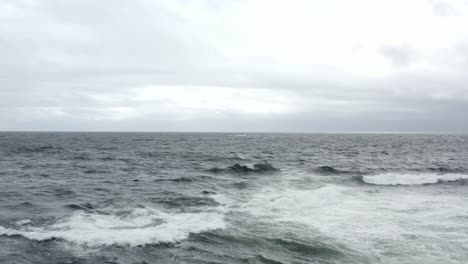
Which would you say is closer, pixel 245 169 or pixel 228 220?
pixel 228 220

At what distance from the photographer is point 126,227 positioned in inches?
542

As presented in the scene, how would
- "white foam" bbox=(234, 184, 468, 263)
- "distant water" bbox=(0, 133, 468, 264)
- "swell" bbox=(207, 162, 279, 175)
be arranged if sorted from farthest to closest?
"swell" bbox=(207, 162, 279, 175) → "white foam" bbox=(234, 184, 468, 263) → "distant water" bbox=(0, 133, 468, 264)

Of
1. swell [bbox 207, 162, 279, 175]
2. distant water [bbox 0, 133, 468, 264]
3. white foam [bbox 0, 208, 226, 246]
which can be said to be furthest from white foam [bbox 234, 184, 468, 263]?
swell [bbox 207, 162, 279, 175]

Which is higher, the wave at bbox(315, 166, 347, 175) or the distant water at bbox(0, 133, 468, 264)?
the wave at bbox(315, 166, 347, 175)

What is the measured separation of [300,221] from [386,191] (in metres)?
11.2

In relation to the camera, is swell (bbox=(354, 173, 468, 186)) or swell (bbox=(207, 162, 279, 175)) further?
swell (bbox=(207, 162, 279, 175))

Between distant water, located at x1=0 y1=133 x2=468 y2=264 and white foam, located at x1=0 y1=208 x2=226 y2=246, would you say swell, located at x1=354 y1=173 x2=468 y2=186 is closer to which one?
distant water, located at x1=0 y1=133 x2=468 y2=264

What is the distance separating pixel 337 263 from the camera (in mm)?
10602

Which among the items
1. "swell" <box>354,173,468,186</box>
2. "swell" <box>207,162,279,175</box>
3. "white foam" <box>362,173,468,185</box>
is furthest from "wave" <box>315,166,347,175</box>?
"swell" <box>207,162,279,175</box>

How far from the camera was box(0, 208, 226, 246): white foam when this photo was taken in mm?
12250

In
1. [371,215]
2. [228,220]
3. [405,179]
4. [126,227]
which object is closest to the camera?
[126,227]

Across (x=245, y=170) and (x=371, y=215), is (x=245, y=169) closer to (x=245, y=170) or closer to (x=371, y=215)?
(x=245, y=170)

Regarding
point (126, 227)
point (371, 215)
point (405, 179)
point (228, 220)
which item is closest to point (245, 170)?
point (405, 179)

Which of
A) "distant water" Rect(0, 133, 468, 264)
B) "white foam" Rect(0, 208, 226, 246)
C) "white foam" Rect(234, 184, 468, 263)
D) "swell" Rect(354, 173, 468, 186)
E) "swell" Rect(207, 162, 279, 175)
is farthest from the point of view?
"swell" Rect(207, 162, 279, 175)
